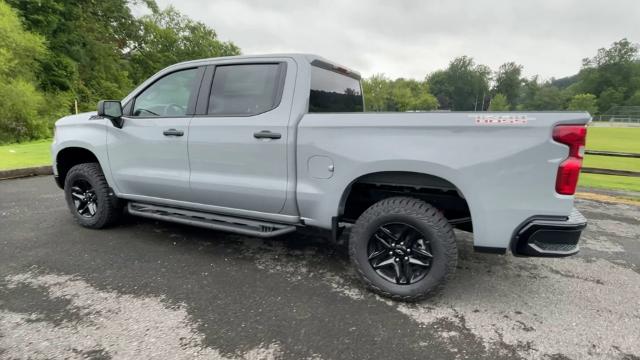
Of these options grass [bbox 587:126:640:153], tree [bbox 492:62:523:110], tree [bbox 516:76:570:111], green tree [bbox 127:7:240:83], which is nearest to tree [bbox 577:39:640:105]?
tree [bbox 516:76:570:111]

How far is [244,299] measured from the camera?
271 cm

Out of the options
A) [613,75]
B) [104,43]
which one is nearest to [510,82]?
[613,75]

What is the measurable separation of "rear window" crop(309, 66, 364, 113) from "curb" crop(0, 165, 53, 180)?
7.39 m

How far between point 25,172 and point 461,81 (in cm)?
12150

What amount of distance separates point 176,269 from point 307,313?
1375 mm

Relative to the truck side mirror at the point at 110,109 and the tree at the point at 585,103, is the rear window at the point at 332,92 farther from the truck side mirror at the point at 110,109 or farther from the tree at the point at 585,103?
the tree at the point at 585,103

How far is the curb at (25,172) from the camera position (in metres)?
7.20

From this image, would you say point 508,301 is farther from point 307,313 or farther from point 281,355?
point 281,355

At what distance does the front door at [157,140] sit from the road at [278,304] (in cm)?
65

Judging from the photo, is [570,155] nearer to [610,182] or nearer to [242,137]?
[242,137]

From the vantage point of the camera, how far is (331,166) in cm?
281

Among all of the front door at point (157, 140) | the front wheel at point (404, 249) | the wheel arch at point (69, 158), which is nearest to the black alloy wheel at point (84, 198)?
the wheel arch at point (69, 158)

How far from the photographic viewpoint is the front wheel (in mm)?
2568

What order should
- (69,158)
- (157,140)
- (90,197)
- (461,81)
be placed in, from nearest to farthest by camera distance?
1. (157,140)
2. (90,197)
3. (69,158)
4. (461,81)
